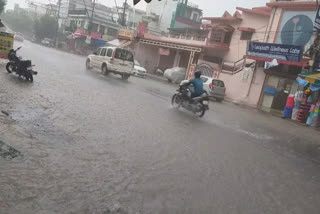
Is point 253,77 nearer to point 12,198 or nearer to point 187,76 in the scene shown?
point 187,76

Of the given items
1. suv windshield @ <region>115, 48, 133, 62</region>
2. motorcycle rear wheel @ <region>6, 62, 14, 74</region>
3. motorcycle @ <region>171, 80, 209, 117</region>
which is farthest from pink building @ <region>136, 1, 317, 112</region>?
motorcycle rear wheel @ <region>6, 62, 14, 74</region>

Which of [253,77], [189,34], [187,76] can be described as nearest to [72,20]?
[189,34]

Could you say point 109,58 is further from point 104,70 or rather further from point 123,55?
point 104,70

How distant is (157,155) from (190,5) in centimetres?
5792

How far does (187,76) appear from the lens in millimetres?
33281

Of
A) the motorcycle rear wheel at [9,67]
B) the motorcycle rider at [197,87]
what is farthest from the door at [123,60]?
the motorcycle rider at [197,87]

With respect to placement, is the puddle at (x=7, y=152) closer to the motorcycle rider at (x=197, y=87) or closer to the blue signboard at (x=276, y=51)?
the motorcycle rider at (x=197, y=87)

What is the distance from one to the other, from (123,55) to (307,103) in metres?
11.1

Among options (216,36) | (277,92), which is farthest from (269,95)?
(216,36)

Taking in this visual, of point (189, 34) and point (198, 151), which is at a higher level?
point (189, 34)

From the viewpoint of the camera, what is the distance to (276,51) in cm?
2144

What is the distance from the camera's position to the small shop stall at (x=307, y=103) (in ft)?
56.6

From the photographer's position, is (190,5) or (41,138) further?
(190,5)

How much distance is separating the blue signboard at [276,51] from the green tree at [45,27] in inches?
2421
